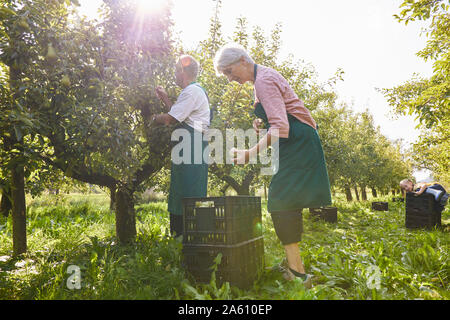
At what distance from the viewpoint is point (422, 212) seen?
647 cm

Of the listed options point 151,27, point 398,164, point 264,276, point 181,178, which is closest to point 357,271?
point 264,276

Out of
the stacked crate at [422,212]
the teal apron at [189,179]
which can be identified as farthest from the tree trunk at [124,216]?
the stacked crate at [422,212]

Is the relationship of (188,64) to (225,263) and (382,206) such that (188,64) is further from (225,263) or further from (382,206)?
(382,206)

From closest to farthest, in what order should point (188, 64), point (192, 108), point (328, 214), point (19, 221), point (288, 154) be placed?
point (288, 154), point (192, 108), point (188, 64), point (19, 221), point (328, 214)

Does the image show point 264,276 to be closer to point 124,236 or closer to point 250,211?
point 250,211

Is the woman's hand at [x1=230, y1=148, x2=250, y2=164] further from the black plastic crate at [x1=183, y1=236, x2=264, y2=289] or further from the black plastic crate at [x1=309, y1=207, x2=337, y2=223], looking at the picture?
the black plastic crate at [x1=309, y1=207, x2=337, y2=223]

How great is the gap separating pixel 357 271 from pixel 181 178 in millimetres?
2064

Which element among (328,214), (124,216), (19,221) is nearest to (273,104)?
(124,216)

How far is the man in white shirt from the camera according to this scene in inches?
128

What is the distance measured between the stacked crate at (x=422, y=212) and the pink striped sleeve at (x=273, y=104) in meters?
5.63

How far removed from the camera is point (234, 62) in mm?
2615

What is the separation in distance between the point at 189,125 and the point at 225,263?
1586mm

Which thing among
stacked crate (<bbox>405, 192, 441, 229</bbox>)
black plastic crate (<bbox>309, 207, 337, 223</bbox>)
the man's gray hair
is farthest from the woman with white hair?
black plastic crate (<bbox>309, 207, 337, 223</bbox>)

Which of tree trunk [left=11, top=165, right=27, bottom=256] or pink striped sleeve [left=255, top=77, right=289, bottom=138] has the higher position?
pink striped sleeve [left=255, top=77, right=289, bottom=138]
